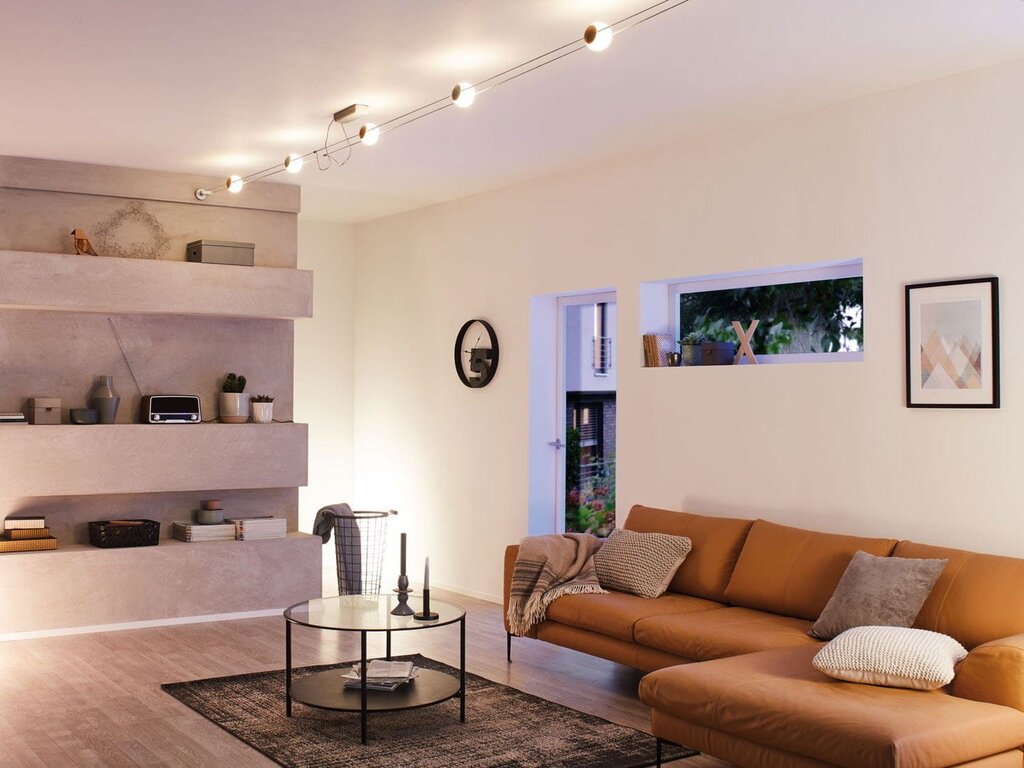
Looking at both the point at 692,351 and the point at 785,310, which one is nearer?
the point at 785,310

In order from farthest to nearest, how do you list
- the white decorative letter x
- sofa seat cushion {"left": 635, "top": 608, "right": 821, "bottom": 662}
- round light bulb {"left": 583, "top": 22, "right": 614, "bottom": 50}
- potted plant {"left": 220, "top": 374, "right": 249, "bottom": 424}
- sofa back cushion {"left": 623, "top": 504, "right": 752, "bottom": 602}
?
potted plant {"left": 220, "top": 374, "right": 249, "bottom": 424}, the white decorative letter x, sofa back cushion {"left": 623, "top": 504, "right": 752, "bottom": 602}, sofa seat cushion {"left": 635, "top": 608, "right": 821, "bottom": 662}, round light bulb {"left": 583, "top": 22, "right": 614, "bottom": 50}

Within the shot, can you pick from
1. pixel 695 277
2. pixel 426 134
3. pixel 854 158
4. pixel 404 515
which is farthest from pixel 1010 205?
pixel 404 515

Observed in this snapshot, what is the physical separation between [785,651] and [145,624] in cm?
403

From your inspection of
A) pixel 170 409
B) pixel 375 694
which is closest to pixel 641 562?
pixel 375 694

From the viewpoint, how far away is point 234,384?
23.4 ft

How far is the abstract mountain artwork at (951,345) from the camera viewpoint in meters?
4.59

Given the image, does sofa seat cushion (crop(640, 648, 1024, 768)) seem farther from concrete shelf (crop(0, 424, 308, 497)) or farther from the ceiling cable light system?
concrete shelf (crop(0, 424, 308, 497))

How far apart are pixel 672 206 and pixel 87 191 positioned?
345cm

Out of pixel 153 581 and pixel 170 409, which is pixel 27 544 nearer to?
pixel 153 581

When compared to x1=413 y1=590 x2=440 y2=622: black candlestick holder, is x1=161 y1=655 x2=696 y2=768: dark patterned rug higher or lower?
lower

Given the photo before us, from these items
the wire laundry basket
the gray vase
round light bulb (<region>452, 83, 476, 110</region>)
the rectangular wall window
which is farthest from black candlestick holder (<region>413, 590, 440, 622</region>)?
the gray vase

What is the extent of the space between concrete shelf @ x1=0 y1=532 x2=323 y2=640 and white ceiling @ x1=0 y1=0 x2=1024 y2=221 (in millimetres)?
2321

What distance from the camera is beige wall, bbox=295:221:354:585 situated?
8906 mm

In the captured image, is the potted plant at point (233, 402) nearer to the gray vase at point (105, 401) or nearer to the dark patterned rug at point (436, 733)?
the gray vase at point (105, 401)
